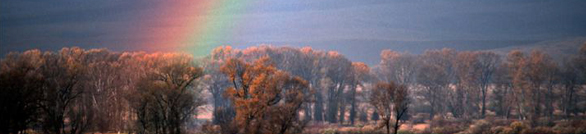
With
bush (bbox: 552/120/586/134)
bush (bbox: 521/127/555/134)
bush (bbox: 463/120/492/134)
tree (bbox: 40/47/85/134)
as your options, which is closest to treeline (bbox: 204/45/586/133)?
bush (bbox: 552/120/586/134)

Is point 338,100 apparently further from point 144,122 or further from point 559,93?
point 144,122

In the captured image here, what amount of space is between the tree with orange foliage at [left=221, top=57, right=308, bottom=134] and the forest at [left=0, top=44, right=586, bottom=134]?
9 cm

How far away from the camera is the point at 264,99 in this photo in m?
47.0

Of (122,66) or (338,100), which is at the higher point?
(122,66)

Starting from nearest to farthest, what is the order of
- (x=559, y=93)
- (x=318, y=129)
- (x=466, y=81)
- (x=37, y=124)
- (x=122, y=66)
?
(x=37, y=124), (x=122, y=66), (x=318, y=129), (x=559, y=93), (x=466, y=81)

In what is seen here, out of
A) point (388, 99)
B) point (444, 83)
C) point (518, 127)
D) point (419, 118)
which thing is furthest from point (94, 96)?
point (444, 83)

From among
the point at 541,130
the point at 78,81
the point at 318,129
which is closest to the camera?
the point at 78,81

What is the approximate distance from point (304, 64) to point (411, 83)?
1798cm

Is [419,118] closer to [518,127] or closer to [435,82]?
[435,82]

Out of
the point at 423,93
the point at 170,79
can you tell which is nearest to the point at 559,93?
the point at 423,93

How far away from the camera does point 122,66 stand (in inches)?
2498

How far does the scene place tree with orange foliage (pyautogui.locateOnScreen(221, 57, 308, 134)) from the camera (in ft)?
150

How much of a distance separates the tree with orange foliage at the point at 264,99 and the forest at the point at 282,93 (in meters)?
0.09

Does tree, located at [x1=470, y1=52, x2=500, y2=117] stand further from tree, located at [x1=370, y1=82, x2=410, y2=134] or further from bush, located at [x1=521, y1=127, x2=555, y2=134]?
tree, located at [x1=370, y1=82, x2=410, y2=134]
